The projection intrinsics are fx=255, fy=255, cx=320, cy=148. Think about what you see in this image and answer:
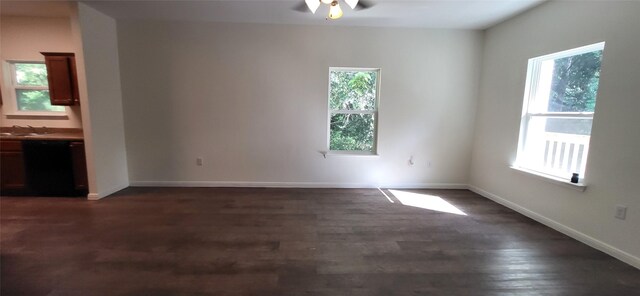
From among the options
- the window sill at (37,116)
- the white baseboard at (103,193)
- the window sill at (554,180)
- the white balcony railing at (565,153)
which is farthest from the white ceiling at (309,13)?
the white baseboard at (103,193)

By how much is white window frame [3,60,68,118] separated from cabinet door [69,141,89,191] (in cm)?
90

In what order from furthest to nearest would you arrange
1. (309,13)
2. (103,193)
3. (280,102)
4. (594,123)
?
(280,102) < (103,193) < (309,13) < (594,123)

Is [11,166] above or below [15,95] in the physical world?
below

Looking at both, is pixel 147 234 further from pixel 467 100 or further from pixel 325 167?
pixel 467 100

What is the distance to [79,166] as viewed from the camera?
11.3 feet

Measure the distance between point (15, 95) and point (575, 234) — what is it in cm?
751

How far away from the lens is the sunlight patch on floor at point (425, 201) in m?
3.29

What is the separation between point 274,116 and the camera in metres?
3.99

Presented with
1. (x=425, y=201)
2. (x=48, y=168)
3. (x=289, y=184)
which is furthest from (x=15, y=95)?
(x=425, y=201)

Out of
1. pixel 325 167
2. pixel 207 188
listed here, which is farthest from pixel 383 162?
pixel 207 188

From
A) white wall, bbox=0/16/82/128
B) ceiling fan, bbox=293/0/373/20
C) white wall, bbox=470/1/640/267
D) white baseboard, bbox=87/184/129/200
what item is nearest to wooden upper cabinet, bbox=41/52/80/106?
white wall, bbox=0/16/82/128

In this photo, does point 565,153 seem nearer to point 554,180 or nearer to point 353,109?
point 554,180

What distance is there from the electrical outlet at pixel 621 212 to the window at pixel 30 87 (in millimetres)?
6829

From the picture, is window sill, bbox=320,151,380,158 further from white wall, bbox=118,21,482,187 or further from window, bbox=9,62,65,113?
window, bbox=9,62,65,113
